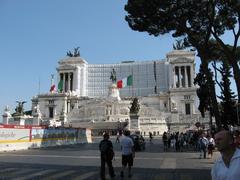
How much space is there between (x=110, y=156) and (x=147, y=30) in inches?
580

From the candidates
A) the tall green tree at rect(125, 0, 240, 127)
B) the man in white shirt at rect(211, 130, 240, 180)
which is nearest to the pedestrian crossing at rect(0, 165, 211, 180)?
the man in white shirt at rect(211, 130, 240, 180)

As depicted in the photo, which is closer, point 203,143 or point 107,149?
point 107,149

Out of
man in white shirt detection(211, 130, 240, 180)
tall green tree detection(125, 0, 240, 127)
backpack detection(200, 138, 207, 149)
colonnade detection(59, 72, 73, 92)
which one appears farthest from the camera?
colonnade detection(59, 72, 73, 92)

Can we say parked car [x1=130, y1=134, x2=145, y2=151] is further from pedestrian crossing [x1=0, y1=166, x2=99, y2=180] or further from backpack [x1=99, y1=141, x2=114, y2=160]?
backpack [x1=99, y1=141, x2=114, y2=160]

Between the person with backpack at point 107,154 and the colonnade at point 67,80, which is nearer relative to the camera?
the person with backpack at point 107,154

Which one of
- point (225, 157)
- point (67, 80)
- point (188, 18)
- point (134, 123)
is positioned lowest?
point (225, 157)

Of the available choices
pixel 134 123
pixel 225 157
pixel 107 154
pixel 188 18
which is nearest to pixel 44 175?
pixel 107 154

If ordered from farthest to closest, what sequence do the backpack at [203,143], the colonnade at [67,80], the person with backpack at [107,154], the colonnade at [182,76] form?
the colonnade at [67,80] < the colonnade at [182,76] < the backpack at [203,143] < the person with backpack at [107,154]

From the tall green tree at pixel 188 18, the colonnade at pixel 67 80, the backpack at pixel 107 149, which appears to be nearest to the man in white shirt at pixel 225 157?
the backpack at pixel 107 149

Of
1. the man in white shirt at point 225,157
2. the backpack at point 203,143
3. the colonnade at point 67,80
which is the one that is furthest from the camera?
the colonnade at point 67,80

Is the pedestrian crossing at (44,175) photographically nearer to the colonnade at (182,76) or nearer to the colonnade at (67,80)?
the colonnade at (182,76)

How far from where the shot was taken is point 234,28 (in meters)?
22.5

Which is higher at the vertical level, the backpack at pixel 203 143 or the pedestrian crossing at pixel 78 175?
the backpack at pixel 203 143

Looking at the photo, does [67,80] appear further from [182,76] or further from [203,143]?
[203,143]
